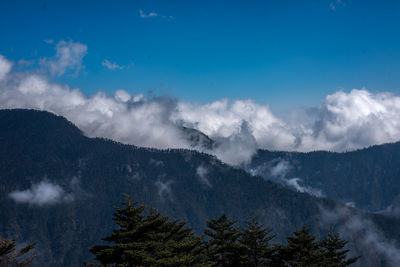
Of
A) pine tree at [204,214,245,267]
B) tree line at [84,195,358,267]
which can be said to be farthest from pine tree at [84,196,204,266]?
pine tree at [204,214,245,267]

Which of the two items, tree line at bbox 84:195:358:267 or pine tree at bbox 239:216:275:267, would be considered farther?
pine tree at bbox 239:216:275:267

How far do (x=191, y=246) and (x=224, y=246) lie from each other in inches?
585

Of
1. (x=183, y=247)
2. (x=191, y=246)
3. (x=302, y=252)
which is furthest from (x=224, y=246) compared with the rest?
(x=183, y=247)

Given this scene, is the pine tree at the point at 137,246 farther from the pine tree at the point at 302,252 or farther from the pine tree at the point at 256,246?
the pine tree at the point at 256,246

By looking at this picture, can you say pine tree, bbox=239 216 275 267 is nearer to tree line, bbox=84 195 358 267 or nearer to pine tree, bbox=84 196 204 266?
A: tree line, bbox=84 195 358 267

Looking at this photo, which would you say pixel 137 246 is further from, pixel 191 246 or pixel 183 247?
pixel 191 246

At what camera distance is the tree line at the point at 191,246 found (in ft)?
135

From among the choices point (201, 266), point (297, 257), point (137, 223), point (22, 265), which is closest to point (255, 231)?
point (297, 257)

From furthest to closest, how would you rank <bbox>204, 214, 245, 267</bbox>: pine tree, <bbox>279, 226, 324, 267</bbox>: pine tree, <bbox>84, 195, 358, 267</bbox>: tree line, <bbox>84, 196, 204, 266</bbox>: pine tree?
<bbox>204, 214, 245, 267</bbox>: pine tree < <bbox>279, 226, 324, 267</bbox>: pine tree < <bbox>84, 195, 358, 267</bbox>: tree line < <bbox>84, 196, 204, 266</bbox>: pine tree

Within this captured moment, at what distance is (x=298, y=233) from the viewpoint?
59781 millimetres

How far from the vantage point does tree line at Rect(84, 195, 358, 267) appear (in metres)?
41.1

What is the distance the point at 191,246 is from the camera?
48.0 meters

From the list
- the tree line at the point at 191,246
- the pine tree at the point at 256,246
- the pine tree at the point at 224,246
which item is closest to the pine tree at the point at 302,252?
the tree line at the point at 191,246

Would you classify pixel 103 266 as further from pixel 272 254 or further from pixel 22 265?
pixel 272 254
